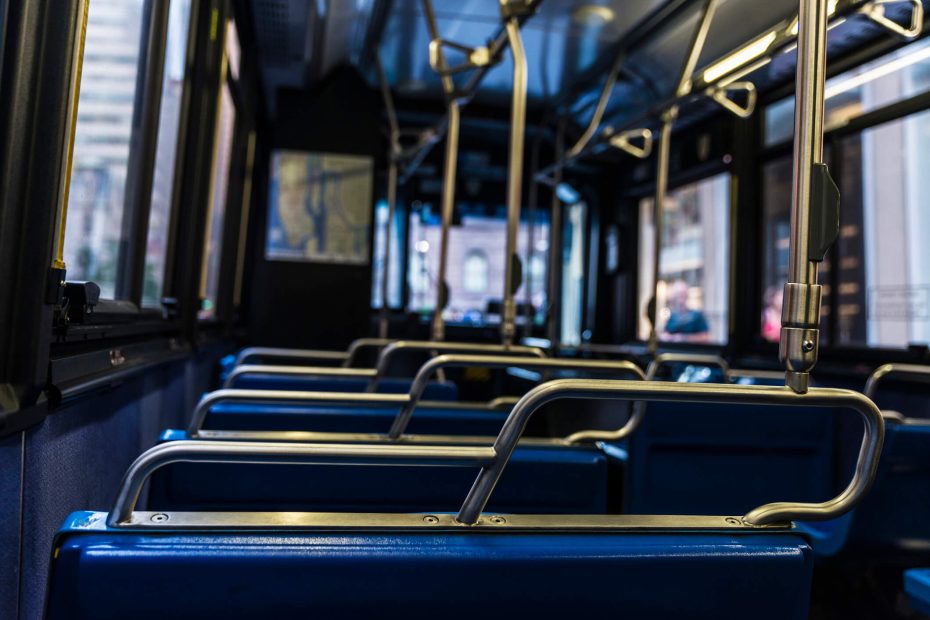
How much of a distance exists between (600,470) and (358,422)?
586mm

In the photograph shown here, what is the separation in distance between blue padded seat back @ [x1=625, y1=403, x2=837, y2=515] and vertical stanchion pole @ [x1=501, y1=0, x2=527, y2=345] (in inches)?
18.6

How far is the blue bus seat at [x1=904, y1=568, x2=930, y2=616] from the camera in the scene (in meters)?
1.20

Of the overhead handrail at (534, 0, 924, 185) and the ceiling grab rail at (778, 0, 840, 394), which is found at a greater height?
the overhead handrail at (534, 0, 924, 185)

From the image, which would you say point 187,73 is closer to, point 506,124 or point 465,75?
point 465,75

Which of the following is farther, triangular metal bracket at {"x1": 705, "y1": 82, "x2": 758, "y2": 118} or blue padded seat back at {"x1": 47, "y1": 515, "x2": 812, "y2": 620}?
triangular metal bracket at {"x1": 705, "y1": 82, "x2": 758, "y2": 118}

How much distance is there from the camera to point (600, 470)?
Answer: 1244 mm

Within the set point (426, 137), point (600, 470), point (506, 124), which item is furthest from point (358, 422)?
point (506, 124)

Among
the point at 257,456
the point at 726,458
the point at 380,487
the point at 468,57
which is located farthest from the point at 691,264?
the point at 257,456

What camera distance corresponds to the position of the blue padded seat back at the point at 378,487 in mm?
1126

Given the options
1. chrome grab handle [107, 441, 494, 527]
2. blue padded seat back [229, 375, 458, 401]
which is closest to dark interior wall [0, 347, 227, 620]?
chrome grab handle [107, 441, 494, 527]

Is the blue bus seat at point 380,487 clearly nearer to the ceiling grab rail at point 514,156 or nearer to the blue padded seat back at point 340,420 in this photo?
the blue padded seat back at point 340,420

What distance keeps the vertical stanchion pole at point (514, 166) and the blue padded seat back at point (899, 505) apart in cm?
95

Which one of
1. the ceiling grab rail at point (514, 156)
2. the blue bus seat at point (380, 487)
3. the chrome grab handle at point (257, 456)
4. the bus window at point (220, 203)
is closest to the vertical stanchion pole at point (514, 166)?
the ceiling grab rail at point (514, 156)

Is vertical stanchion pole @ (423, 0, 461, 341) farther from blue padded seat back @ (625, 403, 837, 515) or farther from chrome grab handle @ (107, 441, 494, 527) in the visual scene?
chrome grab handle @ (107, 441, 494, 527)
